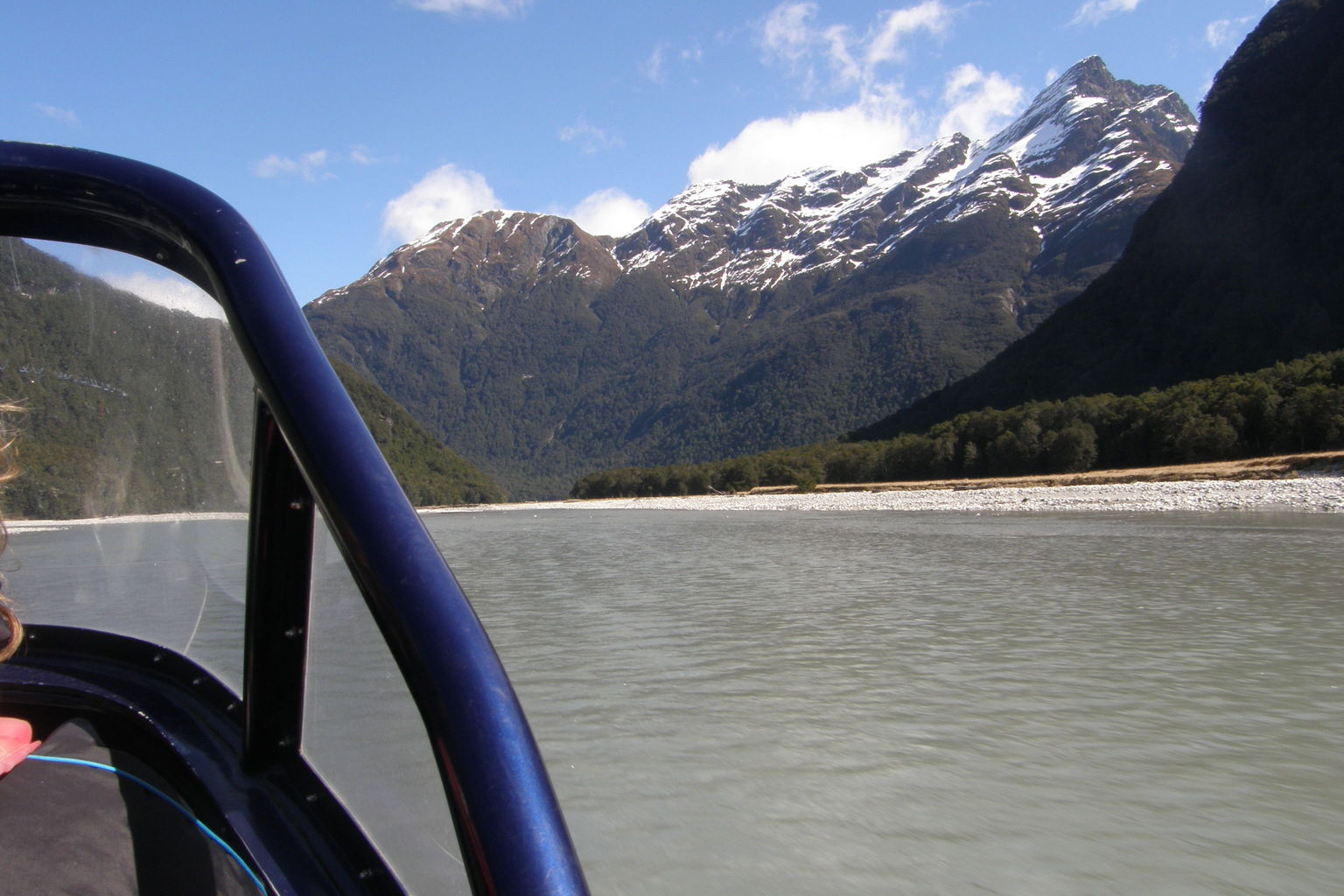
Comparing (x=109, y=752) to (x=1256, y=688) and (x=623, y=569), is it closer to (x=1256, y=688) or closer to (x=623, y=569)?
(x=1256, y=688)

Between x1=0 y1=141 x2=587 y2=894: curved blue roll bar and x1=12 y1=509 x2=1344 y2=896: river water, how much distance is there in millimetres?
340

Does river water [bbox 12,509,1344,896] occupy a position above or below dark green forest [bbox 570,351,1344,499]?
below

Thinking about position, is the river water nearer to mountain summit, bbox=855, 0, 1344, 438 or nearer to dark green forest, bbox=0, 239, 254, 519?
dark green forest, bbox=0, 239, 254, 519

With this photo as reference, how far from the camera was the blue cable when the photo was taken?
113 centimetres

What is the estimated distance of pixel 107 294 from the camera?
131 centimetres

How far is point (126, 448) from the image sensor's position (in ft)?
4.73

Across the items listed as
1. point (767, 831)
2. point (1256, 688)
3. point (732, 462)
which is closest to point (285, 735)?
point (767, 831)

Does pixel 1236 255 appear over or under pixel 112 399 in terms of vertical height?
over

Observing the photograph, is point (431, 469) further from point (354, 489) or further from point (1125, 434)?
point (354, 489)

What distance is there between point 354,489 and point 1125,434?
5345 cm

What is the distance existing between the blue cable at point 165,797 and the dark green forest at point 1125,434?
44.9m

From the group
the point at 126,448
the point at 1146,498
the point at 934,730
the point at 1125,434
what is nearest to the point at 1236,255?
the point at 1125,434

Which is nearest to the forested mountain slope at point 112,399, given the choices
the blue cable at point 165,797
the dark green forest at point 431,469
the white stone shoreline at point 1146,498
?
the blue cable at point 165,797

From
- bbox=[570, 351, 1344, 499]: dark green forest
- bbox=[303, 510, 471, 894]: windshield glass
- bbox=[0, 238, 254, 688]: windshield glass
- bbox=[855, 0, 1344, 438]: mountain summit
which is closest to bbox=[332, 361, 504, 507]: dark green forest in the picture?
bbox=[570, 351, 1344, 499]: dark green forest
